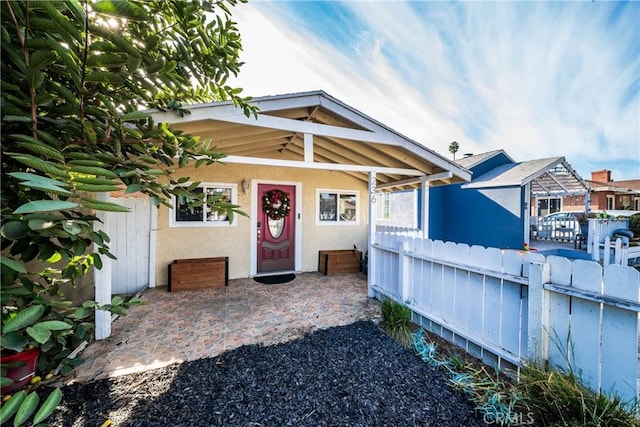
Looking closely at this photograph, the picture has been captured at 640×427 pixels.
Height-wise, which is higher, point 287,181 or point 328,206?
point 287,181

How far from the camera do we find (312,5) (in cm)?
468

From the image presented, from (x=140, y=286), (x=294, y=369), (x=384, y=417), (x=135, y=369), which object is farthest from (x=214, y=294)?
(x=384, y=417)

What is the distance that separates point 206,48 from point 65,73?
Result: 0.72 metres

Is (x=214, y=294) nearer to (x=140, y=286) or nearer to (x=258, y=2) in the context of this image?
(x=140, y=286)

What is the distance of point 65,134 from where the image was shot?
112 centimetres

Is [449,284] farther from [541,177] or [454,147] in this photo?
[454,147]

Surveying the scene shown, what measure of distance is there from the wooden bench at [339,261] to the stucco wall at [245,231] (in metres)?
0.32

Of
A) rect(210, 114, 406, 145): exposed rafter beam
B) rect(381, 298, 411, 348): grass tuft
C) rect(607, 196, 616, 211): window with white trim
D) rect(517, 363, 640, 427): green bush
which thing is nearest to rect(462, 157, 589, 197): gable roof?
rect(210, 114, 406, 145): exposed rafter beam

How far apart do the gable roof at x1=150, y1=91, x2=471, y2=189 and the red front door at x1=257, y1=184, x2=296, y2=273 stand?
104 centimetres

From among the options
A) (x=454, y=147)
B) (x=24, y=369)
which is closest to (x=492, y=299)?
(x=24, y=369)

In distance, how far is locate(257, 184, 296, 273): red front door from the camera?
602cm

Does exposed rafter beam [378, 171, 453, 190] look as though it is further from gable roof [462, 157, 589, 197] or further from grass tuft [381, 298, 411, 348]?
gable roof [462, 157, 589, 197]

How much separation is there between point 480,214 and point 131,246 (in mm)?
11660

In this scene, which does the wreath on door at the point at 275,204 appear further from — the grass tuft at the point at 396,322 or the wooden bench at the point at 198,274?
the grass tuft at the point at 396,322
